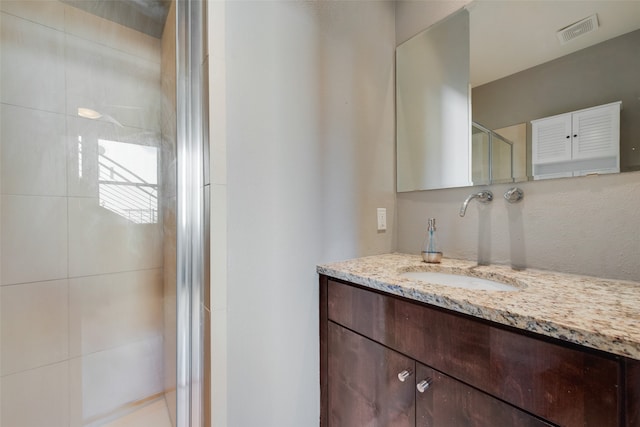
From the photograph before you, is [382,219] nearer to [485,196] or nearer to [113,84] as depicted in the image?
[485,196]

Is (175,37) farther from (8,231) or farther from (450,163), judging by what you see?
(450,163)

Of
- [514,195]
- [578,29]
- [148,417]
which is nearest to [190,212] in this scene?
[148,417]

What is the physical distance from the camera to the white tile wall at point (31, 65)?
0.95 meters

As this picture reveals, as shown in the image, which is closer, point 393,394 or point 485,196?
point 393,394

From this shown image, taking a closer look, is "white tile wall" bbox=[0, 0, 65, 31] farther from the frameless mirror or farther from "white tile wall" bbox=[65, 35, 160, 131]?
the frameless mirror

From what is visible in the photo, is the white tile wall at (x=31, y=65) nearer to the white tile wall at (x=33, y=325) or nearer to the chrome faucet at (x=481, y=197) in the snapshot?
the white tile wall at (x=33, y=325)

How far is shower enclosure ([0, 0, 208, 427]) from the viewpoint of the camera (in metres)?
0.93

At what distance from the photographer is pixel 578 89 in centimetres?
87

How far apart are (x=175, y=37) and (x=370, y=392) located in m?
1.43

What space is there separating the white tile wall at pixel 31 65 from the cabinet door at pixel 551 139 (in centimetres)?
181

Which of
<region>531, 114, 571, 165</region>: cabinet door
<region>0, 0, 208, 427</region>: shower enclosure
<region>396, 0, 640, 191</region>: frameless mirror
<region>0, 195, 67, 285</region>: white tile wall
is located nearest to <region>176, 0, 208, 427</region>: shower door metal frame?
<region>0, 0, 208, 427</region>: shower enclosure

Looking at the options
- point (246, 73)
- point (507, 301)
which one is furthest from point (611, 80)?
point (246, 73)

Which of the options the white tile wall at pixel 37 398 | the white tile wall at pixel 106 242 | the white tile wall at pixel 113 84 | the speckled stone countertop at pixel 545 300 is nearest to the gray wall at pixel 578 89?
the speckled stone countertop at pixel 545 300

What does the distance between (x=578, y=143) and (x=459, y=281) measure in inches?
23.6
